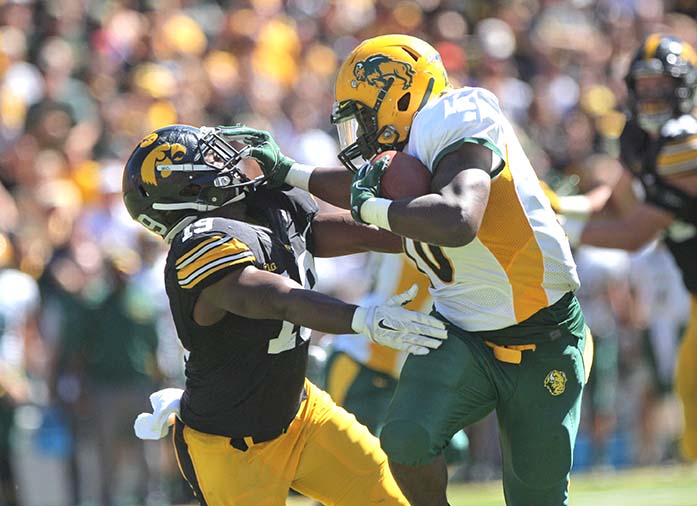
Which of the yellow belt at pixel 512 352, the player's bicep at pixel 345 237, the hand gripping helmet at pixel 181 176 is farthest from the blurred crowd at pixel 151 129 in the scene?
the hand gripping helmet at pixel 181 176

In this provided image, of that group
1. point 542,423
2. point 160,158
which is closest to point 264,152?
point 160,158

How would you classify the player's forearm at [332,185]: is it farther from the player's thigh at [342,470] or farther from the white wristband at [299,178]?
the player's thigh at [342,470]

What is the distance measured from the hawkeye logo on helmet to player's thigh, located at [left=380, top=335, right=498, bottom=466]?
3.21 ft

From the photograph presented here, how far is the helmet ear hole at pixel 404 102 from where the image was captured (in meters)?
4.13

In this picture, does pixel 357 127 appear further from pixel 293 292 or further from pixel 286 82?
pixel 286 82

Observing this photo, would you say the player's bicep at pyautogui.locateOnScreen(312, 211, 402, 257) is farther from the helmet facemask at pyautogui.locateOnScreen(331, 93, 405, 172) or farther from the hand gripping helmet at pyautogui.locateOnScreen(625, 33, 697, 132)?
the hand gripping helmet at pyautogui.locateOnScreen(625, 33, 697, 132)

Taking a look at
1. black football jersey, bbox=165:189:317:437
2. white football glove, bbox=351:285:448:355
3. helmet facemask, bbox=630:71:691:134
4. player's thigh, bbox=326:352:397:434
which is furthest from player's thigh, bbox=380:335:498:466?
helmet facemask, bbox=630:71:691:134

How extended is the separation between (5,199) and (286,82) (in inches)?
113

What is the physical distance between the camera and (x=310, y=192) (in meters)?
4.51

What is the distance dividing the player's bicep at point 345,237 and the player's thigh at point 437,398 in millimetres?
620

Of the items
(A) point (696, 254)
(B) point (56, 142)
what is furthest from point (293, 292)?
(B) point (56, 142)

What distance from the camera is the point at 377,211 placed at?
3.73m

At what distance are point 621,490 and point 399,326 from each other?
4.71m

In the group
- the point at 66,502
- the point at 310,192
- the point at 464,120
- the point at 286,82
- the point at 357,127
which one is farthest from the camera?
the point at 286,82
